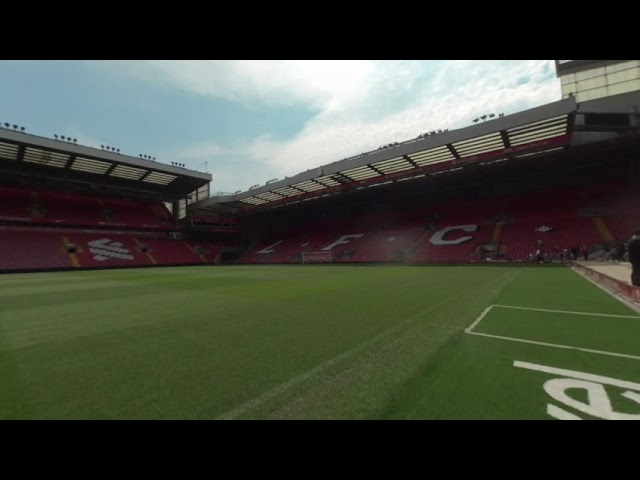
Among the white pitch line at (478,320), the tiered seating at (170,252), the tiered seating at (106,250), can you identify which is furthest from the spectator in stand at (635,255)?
the tiered seating at (170,252)

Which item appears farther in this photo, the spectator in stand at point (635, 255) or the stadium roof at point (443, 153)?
the stadium roof at point (443, 153)

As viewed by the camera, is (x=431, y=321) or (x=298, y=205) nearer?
(x=431, y=321)

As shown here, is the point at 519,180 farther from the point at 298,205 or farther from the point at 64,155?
the point at 64,155

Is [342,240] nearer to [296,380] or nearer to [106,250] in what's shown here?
[106,250]

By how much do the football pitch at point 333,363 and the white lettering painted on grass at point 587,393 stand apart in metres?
0.01

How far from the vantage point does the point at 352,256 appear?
34062mm

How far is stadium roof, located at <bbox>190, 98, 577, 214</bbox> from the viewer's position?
20.2 meters

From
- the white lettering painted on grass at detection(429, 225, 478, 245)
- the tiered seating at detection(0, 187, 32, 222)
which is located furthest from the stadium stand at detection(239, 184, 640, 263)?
the tiered seating at detection(0, 187, 32, 222)

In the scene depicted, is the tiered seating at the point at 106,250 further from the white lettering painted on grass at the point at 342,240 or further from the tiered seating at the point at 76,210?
the white lettering painted on grass at the point at 342,240

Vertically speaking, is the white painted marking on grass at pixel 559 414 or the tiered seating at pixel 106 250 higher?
the tiered seating at pixel 106 250

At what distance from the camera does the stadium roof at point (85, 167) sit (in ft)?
93.6
